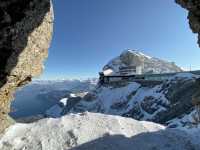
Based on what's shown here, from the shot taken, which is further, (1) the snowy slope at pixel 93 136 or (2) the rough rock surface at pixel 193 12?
(1) the snowy slope at pixel 93 136

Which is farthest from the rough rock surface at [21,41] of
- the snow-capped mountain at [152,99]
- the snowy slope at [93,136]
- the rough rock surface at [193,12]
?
the snow-capped mountain at [152,99]

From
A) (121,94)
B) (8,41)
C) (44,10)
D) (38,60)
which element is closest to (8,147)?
(38,60)

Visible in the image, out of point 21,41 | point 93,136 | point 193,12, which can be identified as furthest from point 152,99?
point 21,41

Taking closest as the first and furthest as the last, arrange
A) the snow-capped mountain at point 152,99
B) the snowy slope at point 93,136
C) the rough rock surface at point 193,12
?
the rough rock surface at point 193,12 < the snowy slope at point 93,136 < the snow-capped mountain at point 152,99

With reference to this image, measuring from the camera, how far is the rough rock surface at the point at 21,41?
12.1 meters

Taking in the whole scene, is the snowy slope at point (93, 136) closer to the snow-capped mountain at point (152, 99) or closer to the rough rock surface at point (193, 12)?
the rough rock surface at point (193, 12)

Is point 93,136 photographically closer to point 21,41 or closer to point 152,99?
point 21,41

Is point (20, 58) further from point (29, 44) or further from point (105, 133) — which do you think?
point (105, 133)

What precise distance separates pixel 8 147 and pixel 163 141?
7.66 meters

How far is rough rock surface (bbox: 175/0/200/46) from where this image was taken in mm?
12491

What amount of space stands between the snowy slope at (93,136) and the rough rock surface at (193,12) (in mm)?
5625

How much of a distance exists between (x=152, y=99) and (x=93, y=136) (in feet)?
310

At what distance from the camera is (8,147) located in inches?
550

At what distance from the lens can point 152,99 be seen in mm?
106938
